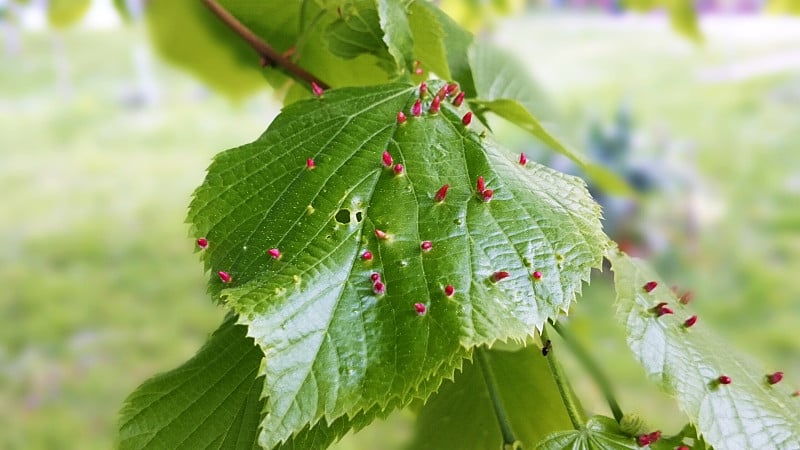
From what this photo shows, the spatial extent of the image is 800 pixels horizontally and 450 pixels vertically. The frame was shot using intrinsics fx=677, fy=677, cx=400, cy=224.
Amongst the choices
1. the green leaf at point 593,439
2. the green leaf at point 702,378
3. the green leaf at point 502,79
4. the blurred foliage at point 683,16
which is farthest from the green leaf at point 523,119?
the blurred foliage at point 683,16

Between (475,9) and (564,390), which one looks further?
(475,9)

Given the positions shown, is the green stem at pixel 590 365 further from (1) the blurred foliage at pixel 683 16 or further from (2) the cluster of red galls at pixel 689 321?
(1) the blurred foliage at pixel 683 16

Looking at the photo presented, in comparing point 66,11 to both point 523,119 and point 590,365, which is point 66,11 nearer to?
point 523,119

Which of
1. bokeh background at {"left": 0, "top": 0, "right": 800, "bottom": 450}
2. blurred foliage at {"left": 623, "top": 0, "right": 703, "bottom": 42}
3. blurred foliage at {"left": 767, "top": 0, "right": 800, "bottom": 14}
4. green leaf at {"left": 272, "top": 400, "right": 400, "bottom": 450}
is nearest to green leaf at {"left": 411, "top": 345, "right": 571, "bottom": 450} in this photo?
green leaf at {"left": 272, "top": 400, "right": 400, "bottom": 450}

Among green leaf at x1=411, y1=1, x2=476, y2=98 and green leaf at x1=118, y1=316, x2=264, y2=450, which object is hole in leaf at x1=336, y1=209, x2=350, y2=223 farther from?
green leaf at x1=411, y1=1, x2=476, y2=98

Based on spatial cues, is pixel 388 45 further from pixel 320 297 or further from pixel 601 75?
pixel 601 75

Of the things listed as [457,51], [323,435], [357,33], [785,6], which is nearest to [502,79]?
[457,51]
